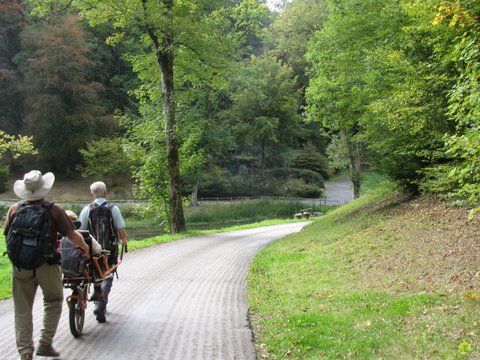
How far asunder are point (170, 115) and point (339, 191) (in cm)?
4036

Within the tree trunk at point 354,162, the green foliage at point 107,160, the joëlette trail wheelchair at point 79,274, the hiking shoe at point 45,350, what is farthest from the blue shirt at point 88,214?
the green foliage at point 107,160

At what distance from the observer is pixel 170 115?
22.4 m

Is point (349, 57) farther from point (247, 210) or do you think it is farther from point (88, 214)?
point (247, 210)

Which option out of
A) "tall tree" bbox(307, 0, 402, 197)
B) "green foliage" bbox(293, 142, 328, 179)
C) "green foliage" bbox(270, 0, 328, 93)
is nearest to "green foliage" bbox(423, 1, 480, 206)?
"tall tree" bbox(307, 0, 402, 197)

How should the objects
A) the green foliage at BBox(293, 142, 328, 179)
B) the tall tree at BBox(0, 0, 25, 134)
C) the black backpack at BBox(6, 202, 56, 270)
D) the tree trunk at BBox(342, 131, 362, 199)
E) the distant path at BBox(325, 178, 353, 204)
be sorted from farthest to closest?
the green foliage at BBox(293, 142, 328, 179), the distant path at BBox(325, 178, 353, 204), the tall tree at BBox(0, 0, 25, 134), the tree trunk at BBox(342, 131, 362, 199), the black backpack at BBox(6, 202, 56, 270)

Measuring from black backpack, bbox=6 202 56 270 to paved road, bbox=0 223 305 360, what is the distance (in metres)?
→ 1.25

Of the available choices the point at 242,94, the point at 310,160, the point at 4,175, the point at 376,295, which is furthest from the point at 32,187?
the point at 310,160

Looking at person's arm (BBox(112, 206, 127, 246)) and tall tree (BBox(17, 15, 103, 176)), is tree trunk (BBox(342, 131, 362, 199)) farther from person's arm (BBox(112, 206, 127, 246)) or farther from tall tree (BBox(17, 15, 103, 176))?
person's arm (BBox(112, 206, 127, 246))

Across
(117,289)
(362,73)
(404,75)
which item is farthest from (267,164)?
(117,289)

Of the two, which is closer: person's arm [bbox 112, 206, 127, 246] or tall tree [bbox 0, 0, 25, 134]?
person's arm [bbox 112, 206, 127, 246]

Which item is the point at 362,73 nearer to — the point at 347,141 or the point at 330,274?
the point at 330,274

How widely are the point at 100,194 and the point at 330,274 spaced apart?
215 inches

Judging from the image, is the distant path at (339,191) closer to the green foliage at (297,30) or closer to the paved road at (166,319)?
the green foliage at (297,30)

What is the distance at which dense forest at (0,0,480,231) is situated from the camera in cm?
1139
